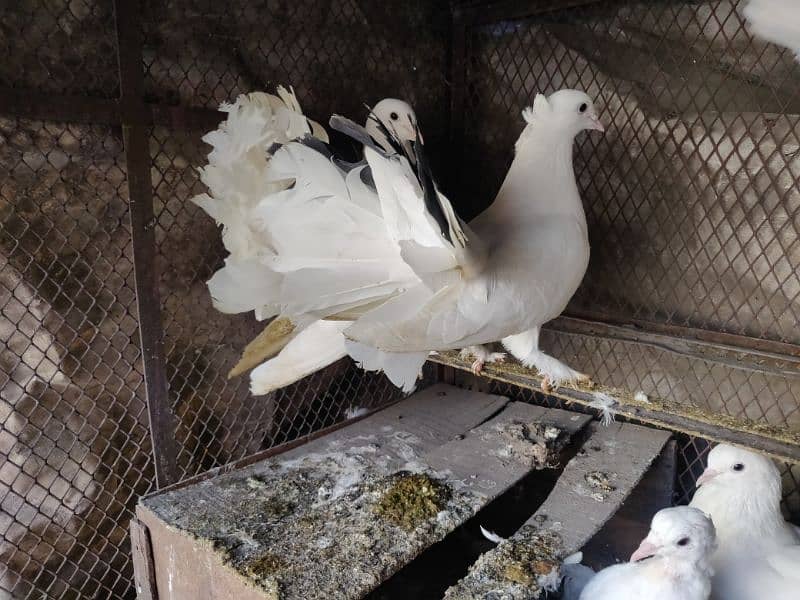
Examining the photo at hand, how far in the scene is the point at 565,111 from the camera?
1694mm

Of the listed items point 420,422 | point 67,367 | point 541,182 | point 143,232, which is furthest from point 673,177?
point 67,367

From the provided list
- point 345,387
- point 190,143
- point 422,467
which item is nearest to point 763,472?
point 422,467

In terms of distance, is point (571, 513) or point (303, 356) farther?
point (303, 356)

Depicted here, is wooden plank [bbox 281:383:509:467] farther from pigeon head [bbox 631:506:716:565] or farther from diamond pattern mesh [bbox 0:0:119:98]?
diamond pattern mesh [bbox 0:0:119:98]

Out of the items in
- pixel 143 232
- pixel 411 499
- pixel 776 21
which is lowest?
pixel 411 499

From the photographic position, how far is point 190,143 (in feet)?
5.75

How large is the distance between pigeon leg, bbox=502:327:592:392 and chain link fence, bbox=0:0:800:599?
2.12 ft

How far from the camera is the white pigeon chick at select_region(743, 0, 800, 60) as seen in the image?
1693mm

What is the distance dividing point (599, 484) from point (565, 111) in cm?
111

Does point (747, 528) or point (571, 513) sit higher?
point (747, 528)

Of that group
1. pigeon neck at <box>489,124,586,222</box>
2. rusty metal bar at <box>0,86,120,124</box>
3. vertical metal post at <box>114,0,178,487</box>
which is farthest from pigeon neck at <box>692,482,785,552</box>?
rusty metal bar at <box>0,86,120,124</box>

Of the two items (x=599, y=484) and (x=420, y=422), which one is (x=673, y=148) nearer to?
(x=599, y=484)

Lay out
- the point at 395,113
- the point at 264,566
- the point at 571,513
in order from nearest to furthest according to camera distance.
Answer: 1. the point at 264,566
2. the point at 571,513
3. the point at 395,113

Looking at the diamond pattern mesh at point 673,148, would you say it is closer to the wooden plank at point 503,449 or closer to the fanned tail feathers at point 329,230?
the wooden plank at point 503,449
